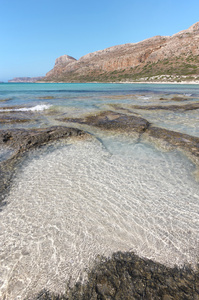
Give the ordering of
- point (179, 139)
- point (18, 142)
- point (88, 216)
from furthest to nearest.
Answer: point (179, 139), point (18, 142), point (88, 216)

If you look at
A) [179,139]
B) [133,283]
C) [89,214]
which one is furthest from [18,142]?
[179,139]

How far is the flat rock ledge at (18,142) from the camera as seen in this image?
4348mm

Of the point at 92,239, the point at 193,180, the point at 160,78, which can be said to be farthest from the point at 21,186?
the point at 160,78

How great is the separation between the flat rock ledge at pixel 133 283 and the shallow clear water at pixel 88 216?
13 cm

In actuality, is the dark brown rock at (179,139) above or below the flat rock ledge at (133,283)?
above

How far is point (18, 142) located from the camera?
20.3 feet

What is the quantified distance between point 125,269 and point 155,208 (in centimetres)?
142

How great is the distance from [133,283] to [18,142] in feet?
19.1

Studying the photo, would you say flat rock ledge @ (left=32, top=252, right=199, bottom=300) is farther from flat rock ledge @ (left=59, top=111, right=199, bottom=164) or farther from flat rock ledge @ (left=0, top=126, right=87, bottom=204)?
flat rock ledge @ (left=59, top=111, right=199, bottom=164)

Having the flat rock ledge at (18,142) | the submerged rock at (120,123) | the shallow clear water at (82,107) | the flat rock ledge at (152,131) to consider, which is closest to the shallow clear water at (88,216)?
the flat rock ledge at (18,142)

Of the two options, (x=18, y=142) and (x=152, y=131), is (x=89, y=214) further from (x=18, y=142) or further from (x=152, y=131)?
(x=152, y=131)

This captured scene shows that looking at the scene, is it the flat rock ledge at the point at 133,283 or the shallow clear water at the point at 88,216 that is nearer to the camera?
the flat rock ledge at the point at 133,283

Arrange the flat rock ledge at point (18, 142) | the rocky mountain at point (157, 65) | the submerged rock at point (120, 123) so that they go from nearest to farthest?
the flat rock ledge at point (18, 142)
the submerged rock at point (120, 123)
the rocky mountain at point (157, 65)

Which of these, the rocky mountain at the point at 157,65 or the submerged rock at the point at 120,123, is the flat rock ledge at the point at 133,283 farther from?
the rocky mountain at the point at 157,65
